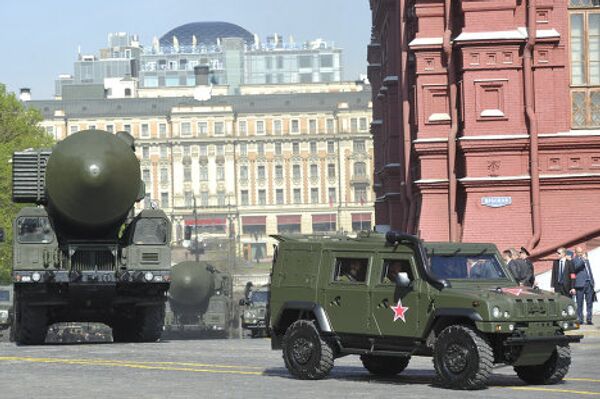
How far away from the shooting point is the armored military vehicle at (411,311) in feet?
57.7

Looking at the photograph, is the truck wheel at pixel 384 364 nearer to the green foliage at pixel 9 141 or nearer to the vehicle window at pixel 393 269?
the vehicle window at pixel 393 269

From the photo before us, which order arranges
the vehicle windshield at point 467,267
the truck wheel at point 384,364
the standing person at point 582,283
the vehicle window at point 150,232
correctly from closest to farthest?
1. the vehicle windshield at point 467,267
2. the truck wheel at point 384,364
3. the standing person at point 582,283
4. the vehicle window at point 150,232

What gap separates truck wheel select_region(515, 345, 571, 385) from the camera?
18.1 meters

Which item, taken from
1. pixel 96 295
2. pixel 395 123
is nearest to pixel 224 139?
pixel 395 123

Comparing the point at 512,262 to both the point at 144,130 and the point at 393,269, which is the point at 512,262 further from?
the point at 144,130

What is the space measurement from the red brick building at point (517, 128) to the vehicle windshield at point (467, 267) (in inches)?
654

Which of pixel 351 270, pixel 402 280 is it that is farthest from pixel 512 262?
pixel 402 280

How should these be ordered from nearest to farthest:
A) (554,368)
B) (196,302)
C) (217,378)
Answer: (554,368), (217,378), (196,302)

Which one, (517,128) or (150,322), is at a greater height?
(517,128)

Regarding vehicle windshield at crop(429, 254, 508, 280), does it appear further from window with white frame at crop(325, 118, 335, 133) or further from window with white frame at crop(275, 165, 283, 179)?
window with white frame at crop(275, 165, 283, 179)

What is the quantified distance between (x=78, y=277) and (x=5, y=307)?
860 inches

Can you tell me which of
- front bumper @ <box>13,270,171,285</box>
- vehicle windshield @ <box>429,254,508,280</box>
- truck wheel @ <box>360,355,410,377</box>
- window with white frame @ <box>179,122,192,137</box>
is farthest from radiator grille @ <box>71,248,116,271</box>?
window with white frame @ <box>179,122,192,137</box>

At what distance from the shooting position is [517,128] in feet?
118

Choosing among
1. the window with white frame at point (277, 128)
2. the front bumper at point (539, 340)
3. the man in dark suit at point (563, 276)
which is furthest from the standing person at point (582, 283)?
the window with white frame at point (277, 128)
